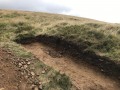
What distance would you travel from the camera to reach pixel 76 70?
13.7m

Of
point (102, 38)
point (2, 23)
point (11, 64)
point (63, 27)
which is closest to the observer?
point (11, 64)

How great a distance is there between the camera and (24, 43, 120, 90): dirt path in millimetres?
12969

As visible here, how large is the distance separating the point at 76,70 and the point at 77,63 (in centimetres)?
62

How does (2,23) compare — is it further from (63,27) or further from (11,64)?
(11,64)

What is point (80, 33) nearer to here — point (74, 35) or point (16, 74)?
point (74, 35)

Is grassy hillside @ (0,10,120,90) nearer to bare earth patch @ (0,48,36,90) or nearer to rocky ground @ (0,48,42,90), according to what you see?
rocky ground @ (0,48,42,90)

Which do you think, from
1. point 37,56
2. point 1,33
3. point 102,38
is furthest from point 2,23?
point 102,38

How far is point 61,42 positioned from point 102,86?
354 cm

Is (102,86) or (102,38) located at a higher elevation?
(102,38)

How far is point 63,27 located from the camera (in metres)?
16.3

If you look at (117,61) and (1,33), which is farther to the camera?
(1,33)

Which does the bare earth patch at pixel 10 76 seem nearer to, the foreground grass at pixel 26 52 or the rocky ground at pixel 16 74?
the rocky ground at pixel 16 74

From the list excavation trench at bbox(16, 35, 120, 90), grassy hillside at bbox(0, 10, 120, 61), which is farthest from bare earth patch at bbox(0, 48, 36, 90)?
grassy hillside at bbox(0, 10, 120, 61)

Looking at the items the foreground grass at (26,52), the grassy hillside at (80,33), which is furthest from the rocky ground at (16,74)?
the grassy hillside at (80,33)
